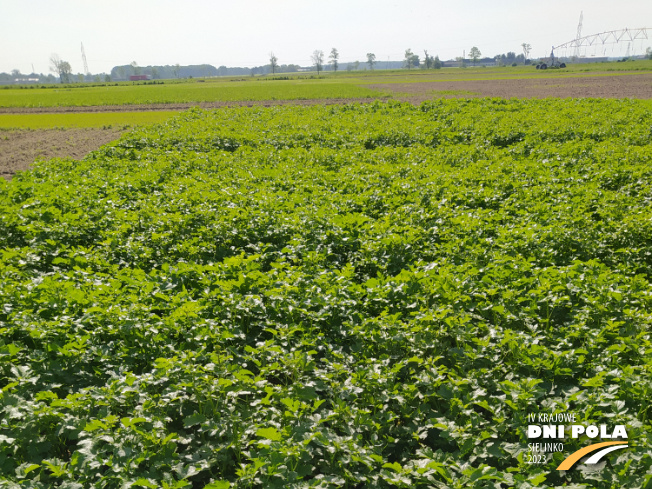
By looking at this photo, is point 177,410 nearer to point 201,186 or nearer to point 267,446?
point 267,446

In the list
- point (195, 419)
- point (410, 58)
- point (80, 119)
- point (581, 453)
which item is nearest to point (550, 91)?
point (80, 119)

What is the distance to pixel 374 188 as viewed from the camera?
Answer: 11070mm

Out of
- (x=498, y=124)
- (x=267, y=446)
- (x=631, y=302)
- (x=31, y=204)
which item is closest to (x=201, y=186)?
(x=31, y=204)

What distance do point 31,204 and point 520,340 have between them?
10.5 m

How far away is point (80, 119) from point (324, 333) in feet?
121

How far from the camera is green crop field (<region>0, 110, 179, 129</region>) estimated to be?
3061 cm

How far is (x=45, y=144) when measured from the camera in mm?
23406

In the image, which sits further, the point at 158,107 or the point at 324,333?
the point at 158,107

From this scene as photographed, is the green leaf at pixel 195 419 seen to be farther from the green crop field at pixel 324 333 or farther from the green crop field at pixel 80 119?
the green crop field at pixel 80 119

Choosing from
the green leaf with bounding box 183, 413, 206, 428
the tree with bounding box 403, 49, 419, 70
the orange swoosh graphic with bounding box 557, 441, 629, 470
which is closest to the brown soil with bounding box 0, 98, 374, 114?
the green leaf with bounding box 183, 413, 206, 428

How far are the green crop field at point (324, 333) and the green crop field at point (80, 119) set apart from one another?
22854 millimetres

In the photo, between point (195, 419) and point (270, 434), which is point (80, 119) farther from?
point (270, 434)

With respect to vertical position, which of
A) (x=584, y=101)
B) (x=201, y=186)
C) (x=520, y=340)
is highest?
(x=584, y=101)

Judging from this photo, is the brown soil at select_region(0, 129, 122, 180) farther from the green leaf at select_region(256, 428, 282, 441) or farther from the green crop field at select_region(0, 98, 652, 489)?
the green leaf at select_region(256, 428, 282, 441)
